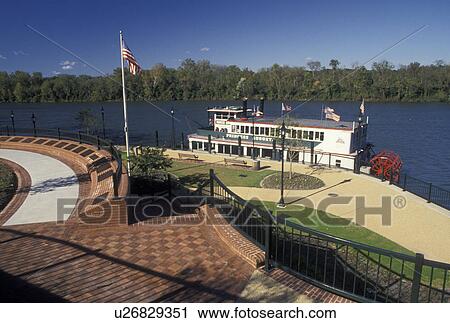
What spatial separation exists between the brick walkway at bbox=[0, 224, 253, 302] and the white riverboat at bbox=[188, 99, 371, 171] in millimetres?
19559

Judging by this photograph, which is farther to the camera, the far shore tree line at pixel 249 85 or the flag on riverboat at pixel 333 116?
the far shore tree line at pixel 249 85

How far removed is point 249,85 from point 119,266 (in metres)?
114

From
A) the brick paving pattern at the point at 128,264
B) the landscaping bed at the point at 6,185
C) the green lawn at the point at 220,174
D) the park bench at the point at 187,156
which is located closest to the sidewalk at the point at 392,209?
the green lawn at the point at 220,174

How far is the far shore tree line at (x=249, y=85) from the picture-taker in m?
103

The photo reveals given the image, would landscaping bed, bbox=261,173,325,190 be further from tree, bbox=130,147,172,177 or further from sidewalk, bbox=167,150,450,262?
tree, bbox=130,147,172,177

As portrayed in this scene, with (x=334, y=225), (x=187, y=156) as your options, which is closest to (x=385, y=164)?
(x=187, y=156)

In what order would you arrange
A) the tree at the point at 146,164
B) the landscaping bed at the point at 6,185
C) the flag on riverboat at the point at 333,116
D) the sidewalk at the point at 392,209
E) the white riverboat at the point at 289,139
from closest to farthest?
the landscaping bed at the point at 6,185, the sidewalk at the point at 392,209, the tree at the point at 146,164, the white riverboat at the point at 289,139, the flag on riverboat at the point at 333,116

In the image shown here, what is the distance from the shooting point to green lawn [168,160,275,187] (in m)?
21.6

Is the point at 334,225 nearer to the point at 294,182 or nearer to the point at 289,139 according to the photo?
the point at 294,182

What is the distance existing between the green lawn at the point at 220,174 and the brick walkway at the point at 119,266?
1237cm

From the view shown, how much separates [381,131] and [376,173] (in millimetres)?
27839

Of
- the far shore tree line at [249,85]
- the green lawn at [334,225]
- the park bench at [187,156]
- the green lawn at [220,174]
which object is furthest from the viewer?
the far shore tree line at [249,85]

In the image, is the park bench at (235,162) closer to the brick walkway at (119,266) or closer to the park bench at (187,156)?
the park bench at (187,156)
